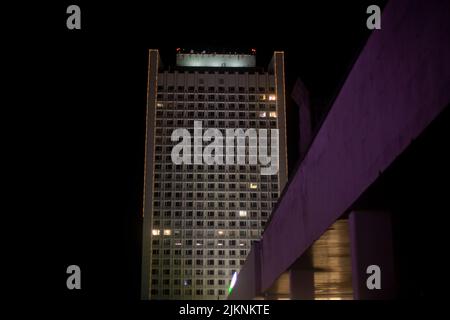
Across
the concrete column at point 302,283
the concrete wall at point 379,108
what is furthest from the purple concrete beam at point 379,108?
the concrete column at point 302,283

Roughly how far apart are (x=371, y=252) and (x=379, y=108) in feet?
13.1

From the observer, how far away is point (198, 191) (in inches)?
4759

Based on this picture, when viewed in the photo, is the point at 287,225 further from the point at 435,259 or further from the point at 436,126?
the point at 436,126

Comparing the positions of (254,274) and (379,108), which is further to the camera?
(254,274)

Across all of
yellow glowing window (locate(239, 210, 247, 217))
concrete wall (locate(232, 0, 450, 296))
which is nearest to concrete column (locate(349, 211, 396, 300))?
concrete wall (locate(232, 0, 450, 296))

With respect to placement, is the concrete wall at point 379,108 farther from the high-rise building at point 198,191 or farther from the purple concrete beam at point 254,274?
the high-rise building at point 198,191

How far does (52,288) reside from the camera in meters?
15.3

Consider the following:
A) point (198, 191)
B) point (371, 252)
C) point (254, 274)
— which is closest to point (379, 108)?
point (371, 252)

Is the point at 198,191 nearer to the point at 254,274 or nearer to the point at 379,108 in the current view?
the point at 254,274

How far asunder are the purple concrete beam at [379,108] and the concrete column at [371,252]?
625 mm

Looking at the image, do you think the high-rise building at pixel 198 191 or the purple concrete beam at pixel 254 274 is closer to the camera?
the purple concrete beam at pixel 254 274

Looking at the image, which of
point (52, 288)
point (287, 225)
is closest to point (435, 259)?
point (287, 225)

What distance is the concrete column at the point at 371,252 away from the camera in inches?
518
